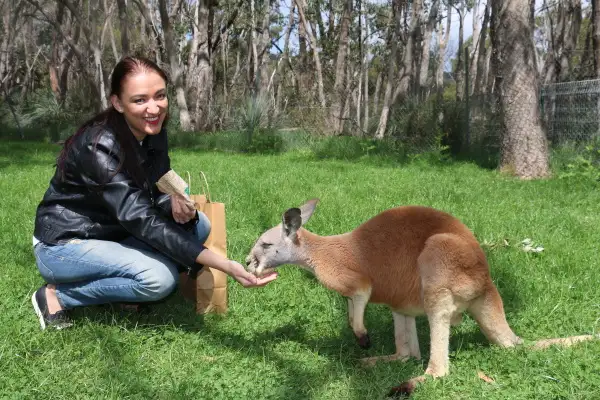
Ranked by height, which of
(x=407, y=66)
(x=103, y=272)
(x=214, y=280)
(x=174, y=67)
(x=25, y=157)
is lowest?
(x=214, y=280)

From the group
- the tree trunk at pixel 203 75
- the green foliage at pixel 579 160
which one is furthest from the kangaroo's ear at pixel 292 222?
the tree trunk at pixel 203 75

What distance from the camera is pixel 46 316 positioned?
321cm

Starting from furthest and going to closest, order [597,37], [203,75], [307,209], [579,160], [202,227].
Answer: [203,75], [597,37], [579,160], [202,227], [307,209]

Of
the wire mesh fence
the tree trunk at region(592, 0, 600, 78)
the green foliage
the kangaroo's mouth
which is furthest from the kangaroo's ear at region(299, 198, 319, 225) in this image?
the tree trunk at region(592, 0, 600, 78)

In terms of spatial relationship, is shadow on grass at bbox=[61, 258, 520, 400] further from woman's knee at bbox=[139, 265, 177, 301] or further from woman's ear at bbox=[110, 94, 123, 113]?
woman's ear at bbox=[110, 94, 123, 113]

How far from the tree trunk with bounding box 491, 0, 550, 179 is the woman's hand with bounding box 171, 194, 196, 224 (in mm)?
6479

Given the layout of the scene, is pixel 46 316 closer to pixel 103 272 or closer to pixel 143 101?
pixel 103 272

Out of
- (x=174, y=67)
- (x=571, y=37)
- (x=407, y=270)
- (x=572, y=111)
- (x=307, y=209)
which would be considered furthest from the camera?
(x=571, y=37)

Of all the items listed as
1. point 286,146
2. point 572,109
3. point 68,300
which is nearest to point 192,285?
point 68,300

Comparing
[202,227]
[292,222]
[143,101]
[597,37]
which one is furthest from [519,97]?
[143,101]

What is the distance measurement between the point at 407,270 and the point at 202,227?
142cm

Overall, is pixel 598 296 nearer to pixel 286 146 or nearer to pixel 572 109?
pixel 572 109

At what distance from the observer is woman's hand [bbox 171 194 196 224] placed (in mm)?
3201

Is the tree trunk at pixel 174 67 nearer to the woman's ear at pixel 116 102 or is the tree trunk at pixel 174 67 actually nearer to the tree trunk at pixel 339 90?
the tree trunk at pixel 339 90
